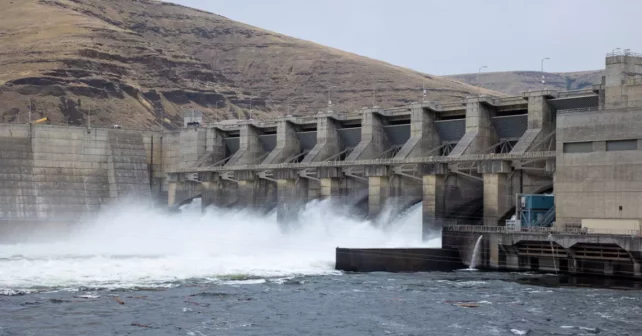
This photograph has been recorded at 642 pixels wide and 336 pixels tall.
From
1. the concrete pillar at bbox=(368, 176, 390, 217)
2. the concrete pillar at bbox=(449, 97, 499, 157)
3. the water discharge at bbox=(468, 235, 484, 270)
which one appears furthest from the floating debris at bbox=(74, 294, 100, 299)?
the concrete pillar at bbox=(449, 97, 499, 157)

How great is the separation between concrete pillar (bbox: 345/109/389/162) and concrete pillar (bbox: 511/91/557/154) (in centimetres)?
1294

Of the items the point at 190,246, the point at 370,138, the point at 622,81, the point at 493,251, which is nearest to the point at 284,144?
the point at 370,138

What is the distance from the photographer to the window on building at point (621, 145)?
51897mm

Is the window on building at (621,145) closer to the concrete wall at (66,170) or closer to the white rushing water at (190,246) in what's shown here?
the white rushing water at (190,246)

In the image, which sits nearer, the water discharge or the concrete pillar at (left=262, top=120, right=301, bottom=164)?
the water discharge

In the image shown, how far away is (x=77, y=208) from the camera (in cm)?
7988

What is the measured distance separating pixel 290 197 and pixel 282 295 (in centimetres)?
2880

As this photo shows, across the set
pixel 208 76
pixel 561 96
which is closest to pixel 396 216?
pixel 561 96

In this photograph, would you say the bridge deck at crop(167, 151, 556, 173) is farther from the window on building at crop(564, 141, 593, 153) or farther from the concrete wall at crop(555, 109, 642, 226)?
the concrete wall at crop(555, 109, 642, 226)

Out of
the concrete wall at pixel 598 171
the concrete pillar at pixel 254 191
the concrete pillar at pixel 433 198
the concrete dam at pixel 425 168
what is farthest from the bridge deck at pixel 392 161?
the concrete wall at pixel 598 171

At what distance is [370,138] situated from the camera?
70500 millimetres

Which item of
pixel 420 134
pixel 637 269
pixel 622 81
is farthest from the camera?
pixel 420 134

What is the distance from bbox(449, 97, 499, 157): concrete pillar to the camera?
63000 mm

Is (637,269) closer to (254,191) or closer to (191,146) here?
(254,191)
